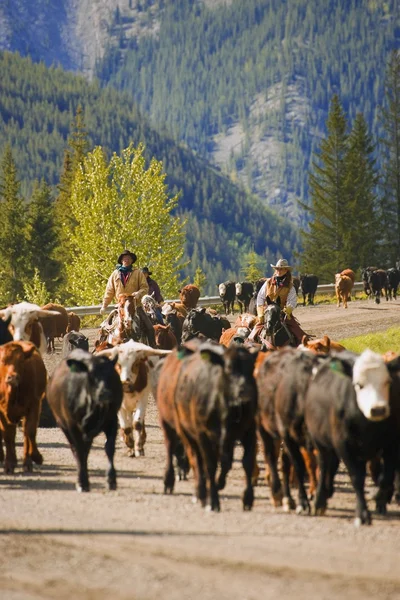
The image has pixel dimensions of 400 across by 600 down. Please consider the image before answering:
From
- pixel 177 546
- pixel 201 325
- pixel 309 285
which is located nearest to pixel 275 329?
pixel 201 325

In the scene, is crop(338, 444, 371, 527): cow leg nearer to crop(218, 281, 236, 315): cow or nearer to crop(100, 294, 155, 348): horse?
crop(100, 294, 155, 348): horse

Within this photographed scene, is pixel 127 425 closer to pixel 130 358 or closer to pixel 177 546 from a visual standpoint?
pixel 130 358

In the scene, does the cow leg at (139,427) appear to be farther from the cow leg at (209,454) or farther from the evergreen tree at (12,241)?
the evergreen tree at (12,241)

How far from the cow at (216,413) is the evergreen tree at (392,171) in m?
82.0

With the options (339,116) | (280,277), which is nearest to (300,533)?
(280,277)

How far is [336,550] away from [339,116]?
85366 millimetres

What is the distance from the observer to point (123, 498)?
13984mm

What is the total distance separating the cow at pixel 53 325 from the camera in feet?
111

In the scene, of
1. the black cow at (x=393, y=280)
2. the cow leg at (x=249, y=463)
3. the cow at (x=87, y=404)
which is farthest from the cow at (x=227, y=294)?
the cow leg at (x=249, y=463)

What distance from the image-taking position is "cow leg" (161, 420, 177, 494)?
47.5ft

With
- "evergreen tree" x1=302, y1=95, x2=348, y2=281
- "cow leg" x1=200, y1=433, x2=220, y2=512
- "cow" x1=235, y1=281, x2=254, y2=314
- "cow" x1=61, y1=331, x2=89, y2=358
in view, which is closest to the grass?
"cow" x1=61, y1=331, x2=89, y2=358

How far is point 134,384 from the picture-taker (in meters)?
18.2

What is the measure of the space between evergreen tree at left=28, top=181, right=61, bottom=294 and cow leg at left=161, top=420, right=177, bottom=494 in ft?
244

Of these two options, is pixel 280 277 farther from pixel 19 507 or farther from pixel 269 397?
pixel 19 507
